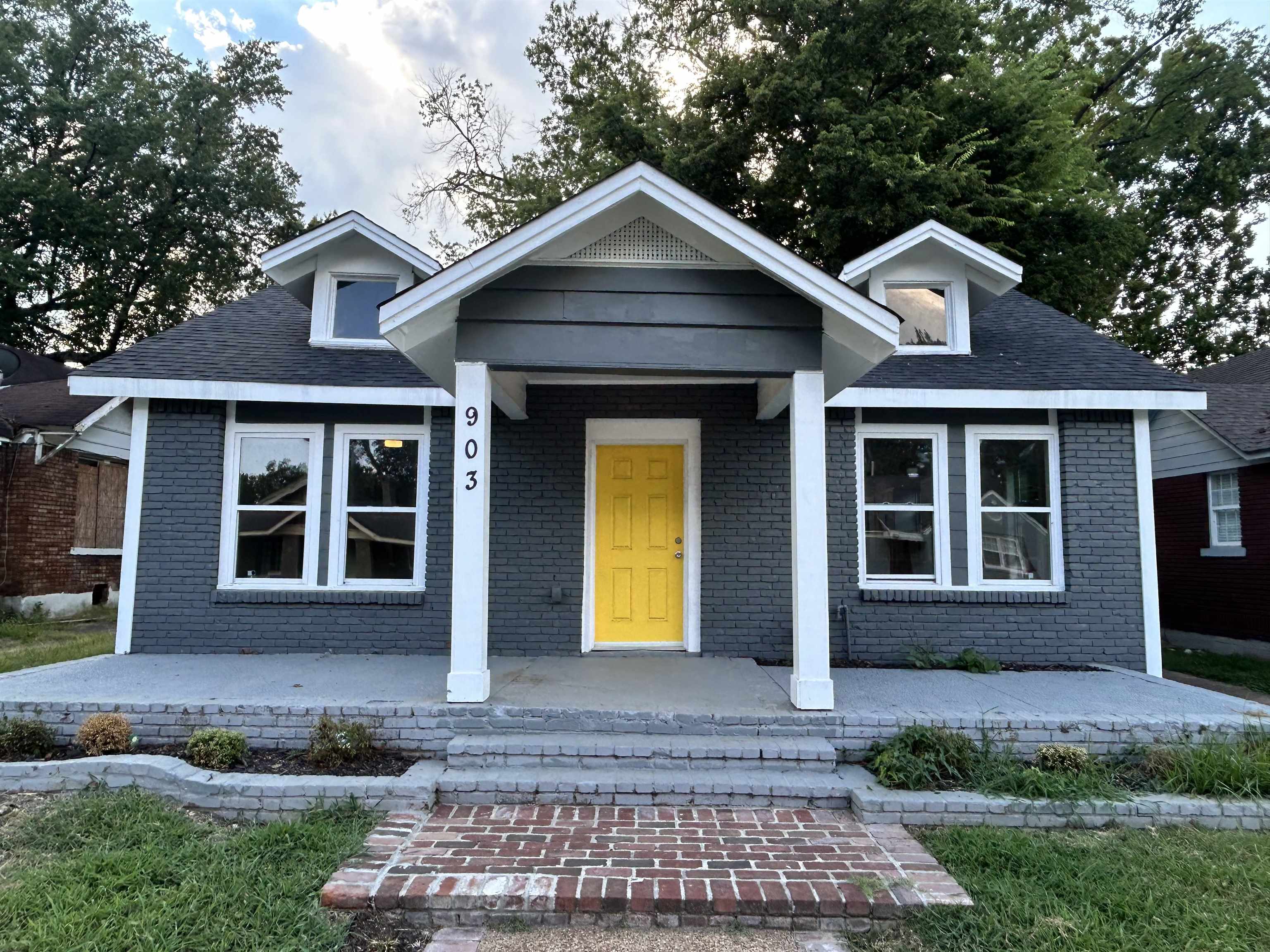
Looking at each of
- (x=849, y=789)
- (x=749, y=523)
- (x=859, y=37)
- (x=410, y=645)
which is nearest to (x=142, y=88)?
(x=859, y=37)

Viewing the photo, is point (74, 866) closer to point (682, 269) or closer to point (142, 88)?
point (682, 269)

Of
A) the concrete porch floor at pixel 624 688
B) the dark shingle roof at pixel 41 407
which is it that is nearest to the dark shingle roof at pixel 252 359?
the concrete porch floor at pixel 624 688

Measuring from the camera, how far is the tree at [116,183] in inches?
739

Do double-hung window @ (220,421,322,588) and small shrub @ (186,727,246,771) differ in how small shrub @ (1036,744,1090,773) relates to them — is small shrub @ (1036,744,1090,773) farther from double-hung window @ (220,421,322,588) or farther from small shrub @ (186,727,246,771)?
double-hung window @ (220,421,322,588)

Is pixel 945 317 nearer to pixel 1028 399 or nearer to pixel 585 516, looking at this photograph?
pixel 1028 399

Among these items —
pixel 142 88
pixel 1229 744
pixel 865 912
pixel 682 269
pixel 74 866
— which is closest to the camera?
pixel 865 912

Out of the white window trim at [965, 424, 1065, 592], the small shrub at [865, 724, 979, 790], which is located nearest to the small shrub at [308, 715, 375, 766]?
the small shrub at [865, 724, 979, 790]

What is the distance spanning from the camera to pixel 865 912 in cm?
324

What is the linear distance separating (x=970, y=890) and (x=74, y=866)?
14.2 feet

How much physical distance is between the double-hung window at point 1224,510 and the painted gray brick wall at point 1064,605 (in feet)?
18.4

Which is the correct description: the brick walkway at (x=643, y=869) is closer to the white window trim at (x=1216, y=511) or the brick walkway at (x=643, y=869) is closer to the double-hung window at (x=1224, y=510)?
the white window trim at (x=1216, y=511)

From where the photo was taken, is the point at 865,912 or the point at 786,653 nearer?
the point at 865,912

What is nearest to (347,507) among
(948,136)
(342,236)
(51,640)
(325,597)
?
(325,597)

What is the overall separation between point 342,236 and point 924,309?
258 inches
